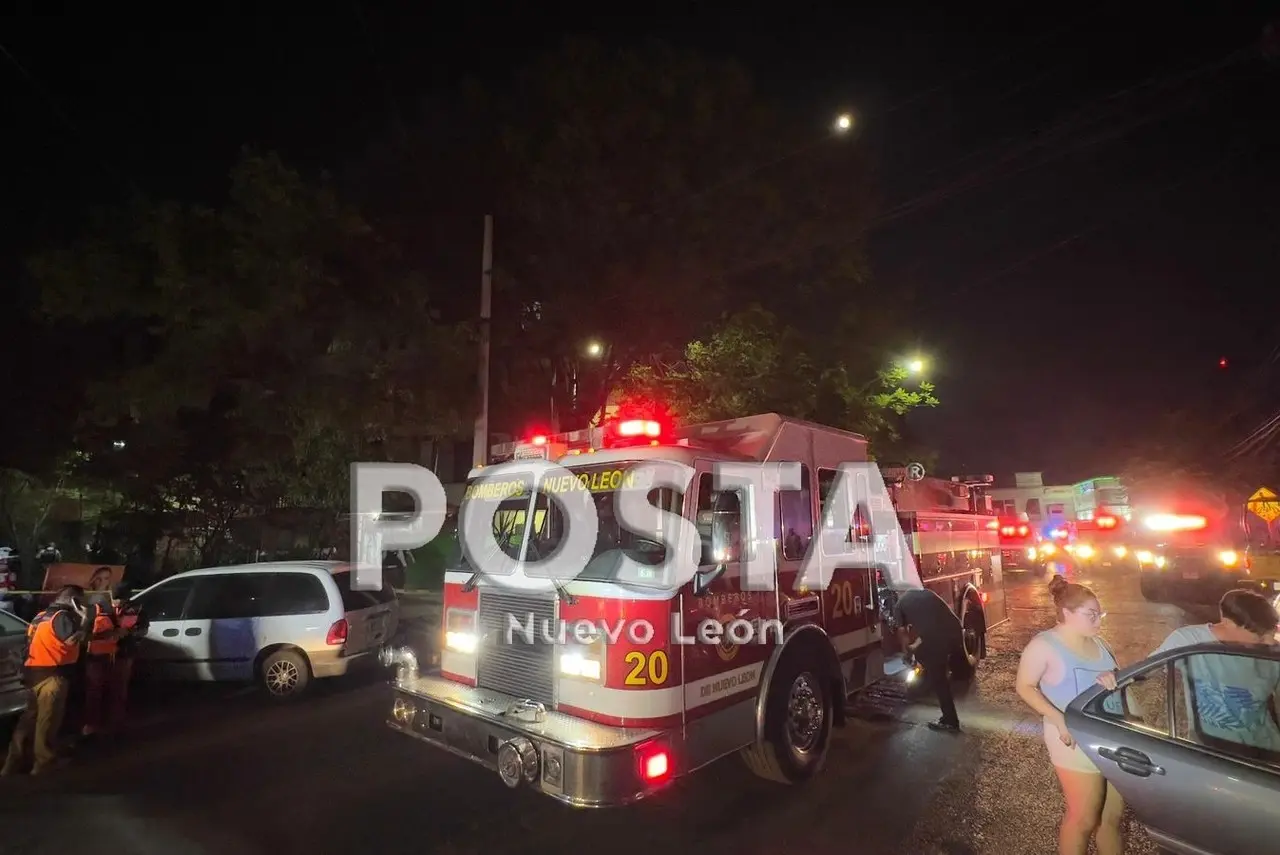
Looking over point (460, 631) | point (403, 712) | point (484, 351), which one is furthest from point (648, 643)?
point (484, 351)

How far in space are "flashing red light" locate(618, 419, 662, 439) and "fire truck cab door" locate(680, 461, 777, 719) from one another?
0.40m

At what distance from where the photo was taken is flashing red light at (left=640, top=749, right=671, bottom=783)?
4184 mm

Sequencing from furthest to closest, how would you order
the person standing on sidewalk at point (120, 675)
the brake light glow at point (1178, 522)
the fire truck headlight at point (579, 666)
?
the brake light glow at point (1178, 522), the person standing on sidewalk at point (120, 675), the fire truck headlight at point (579, 666)

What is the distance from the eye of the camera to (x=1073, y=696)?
150 inches

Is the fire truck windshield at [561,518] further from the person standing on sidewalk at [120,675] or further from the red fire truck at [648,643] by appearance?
the person standing on sidewalk at [120,675]

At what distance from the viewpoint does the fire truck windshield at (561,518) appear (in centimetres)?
484

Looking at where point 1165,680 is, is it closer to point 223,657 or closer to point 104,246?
point 223,657

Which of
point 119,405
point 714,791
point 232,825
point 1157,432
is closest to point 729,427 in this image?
point 714,791

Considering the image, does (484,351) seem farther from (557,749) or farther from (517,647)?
(557,749)

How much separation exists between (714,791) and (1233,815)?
318 cm

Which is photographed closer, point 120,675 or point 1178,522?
point 120,675

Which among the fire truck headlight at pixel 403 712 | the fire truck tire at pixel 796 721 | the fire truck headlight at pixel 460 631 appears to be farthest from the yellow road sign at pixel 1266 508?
the fire truck headlight at pixel 403 712

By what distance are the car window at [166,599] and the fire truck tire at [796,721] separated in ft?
23.2

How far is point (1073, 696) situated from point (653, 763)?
229 cm
